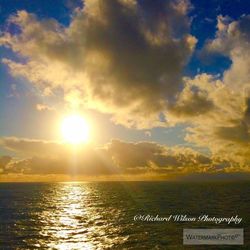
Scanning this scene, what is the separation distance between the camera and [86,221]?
75.6m

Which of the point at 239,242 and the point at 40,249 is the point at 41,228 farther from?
the point at 239,242

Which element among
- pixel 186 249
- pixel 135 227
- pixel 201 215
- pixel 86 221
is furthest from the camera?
pixel 201 215

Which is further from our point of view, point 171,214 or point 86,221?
point 171,214

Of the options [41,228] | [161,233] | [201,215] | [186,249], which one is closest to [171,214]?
[201,215]

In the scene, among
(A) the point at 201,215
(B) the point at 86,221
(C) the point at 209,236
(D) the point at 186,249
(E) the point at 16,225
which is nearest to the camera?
(D) the point at 186,249

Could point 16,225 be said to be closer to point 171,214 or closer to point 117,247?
point 117,247

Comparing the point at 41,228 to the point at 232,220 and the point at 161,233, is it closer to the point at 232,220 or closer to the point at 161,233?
the point at 161,233

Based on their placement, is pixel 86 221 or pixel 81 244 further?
pixel 86 221

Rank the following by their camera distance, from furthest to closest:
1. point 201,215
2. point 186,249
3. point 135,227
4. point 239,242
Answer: point 201,215, point 135,227, point 239,242, point 186,249

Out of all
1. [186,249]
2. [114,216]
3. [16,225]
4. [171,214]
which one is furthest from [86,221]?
[186,249]

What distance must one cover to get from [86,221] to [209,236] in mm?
29049

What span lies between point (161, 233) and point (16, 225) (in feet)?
97.0

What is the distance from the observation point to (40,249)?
4841 cm

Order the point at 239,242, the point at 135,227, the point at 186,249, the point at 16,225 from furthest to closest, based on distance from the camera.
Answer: the point at 16,225 → the point at 135,227 → the point at 239,242 → the point at 186,249
